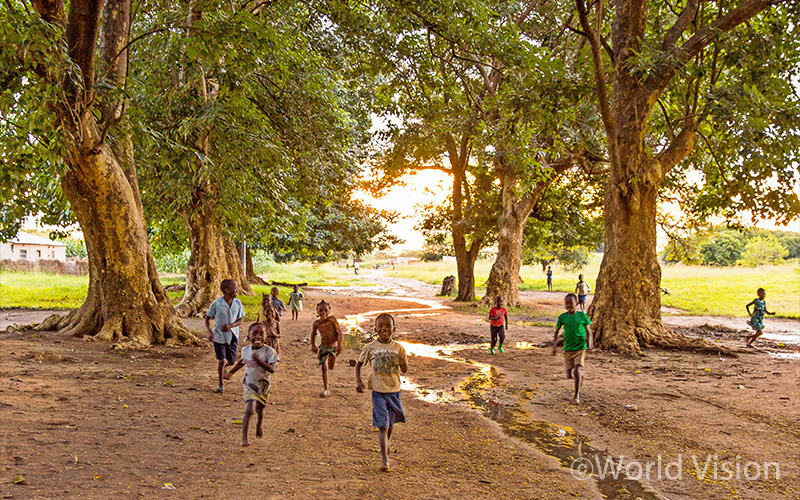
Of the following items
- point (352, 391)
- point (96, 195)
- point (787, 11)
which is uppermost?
point (787, 11)

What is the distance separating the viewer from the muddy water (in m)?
5.20

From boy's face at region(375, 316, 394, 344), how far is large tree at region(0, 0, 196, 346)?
5669mm

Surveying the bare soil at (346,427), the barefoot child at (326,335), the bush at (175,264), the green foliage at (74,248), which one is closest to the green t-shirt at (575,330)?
the bare soil at (346,427)

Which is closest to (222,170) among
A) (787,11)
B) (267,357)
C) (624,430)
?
(267,357)

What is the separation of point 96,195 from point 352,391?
6.40 m

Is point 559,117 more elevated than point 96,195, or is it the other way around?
point 559,117

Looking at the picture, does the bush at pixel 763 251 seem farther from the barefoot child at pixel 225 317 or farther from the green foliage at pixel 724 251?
the barefoot child at pixel 225 317

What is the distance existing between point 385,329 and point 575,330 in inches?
150

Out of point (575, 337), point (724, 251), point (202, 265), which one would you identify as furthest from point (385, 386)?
point (724, 251)

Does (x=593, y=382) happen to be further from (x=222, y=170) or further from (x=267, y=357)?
(x=222, y=170)

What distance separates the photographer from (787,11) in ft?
41.9

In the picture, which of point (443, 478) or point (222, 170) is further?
point (222, 170)

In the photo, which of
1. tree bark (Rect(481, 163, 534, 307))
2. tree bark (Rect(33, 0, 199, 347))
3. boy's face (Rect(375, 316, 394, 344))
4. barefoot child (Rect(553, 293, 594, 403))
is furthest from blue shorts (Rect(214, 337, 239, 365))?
tree bark (Rect(481, 163, 534, 307))

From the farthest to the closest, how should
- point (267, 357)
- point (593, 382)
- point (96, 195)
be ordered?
1. point (96, 195)
2. point (593, 382)
3. point (267, 357)
